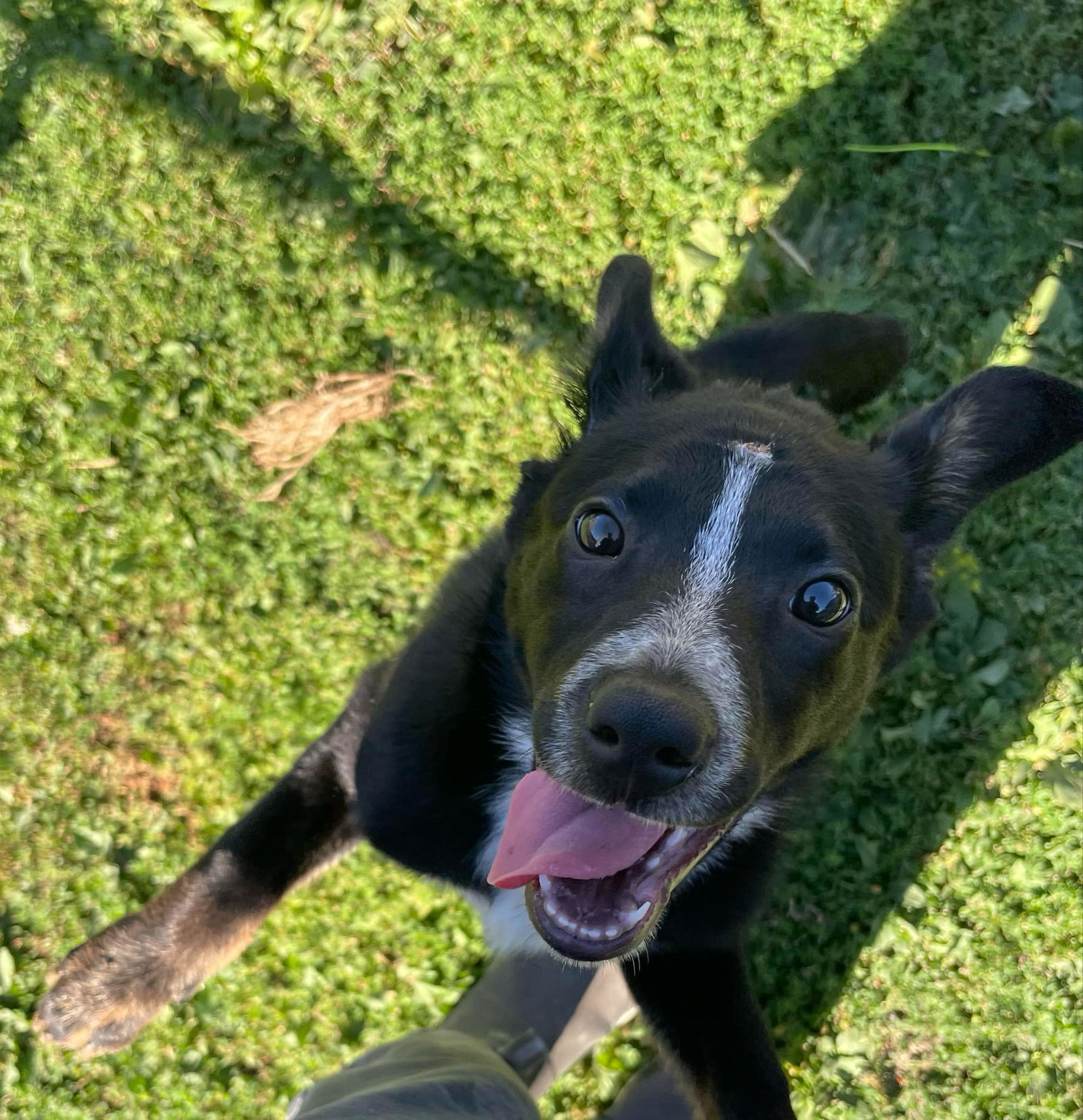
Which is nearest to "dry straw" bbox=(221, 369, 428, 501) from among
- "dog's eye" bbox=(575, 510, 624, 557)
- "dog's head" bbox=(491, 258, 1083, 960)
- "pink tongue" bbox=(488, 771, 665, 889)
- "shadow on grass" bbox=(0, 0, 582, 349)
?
"shadow on grass" bbox=(0, 0, 582, 349)

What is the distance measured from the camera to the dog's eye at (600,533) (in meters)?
2.58

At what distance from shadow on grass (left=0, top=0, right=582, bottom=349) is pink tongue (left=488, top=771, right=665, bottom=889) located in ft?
8.55

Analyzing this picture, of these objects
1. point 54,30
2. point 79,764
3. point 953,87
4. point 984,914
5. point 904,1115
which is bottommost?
point 79,764

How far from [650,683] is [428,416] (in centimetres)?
279

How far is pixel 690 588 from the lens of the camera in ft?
7.89

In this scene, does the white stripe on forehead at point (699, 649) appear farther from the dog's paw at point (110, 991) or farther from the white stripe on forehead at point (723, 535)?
the dog's paw at point (110, 991)

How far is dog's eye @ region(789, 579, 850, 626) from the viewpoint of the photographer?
254 cm

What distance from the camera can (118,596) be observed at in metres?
4.57

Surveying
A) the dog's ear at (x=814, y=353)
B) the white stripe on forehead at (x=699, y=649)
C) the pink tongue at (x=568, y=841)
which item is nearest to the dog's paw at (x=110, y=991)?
the pink tongue at (x=568, y=841)

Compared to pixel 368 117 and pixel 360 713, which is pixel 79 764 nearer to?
pixel 360 713

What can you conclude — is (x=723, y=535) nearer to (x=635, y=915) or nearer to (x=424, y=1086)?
(x=635, y=915)

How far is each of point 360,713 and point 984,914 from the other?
2808 millimetres

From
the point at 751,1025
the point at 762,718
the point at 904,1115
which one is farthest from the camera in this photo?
the point at 904,1115

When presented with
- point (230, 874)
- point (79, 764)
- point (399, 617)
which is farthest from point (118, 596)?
point (230, 874)
